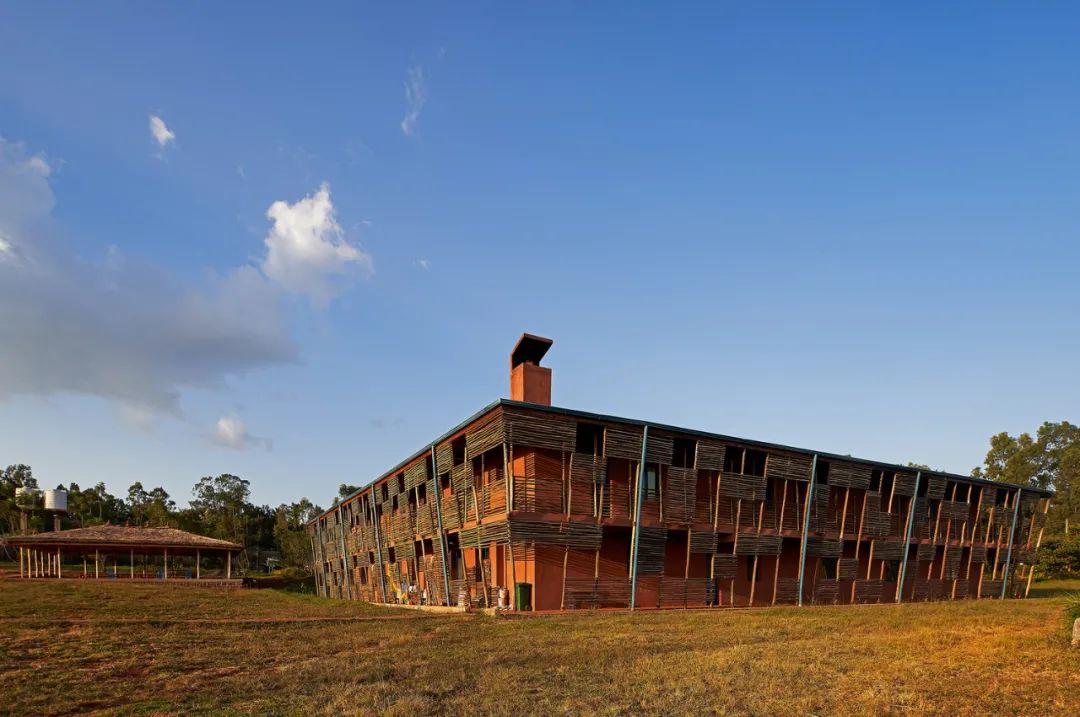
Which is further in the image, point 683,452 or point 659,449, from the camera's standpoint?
point 683,452

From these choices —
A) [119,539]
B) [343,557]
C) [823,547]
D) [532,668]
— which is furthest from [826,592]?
[119,539]

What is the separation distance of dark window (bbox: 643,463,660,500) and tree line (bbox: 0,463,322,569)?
54.0 m

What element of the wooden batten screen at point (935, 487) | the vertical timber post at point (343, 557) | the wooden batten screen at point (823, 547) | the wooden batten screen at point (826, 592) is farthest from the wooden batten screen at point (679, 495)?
the vertical timber post at point (343, 557)

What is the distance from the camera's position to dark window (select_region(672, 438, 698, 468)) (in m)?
28.6

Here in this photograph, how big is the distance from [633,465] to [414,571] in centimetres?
1466

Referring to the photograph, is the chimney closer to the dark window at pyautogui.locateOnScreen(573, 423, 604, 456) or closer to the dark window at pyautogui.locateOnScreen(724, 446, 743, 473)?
the dark window at pyautogui.locateOnScreen(573, 423, 604, 456)

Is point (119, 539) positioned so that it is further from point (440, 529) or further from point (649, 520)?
point (649, 520)

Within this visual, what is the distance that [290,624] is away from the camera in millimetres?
16938

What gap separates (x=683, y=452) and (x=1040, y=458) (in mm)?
75495

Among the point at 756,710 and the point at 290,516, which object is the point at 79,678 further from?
the point at 290,516

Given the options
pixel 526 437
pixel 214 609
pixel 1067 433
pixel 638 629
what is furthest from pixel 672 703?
pixel 1067 433

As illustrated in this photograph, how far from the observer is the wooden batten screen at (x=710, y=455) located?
27.9 m

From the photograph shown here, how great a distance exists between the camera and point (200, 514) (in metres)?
88.0

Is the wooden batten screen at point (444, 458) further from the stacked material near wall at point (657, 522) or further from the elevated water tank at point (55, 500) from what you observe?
the elevated water tank at point (55, 500)
